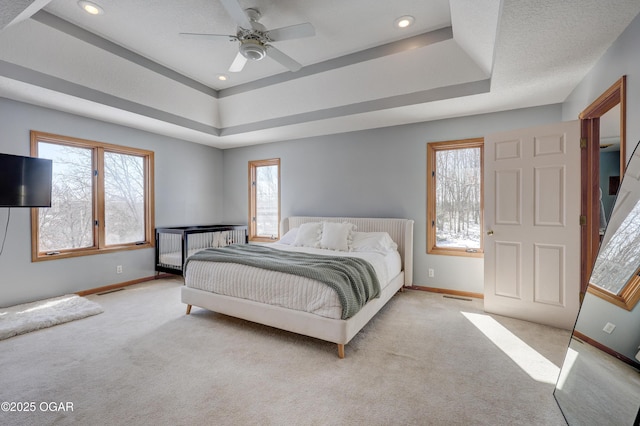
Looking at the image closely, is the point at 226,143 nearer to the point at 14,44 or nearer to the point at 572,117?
the point at 14,44

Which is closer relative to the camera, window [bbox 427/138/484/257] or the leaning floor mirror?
the leaning floor mirror

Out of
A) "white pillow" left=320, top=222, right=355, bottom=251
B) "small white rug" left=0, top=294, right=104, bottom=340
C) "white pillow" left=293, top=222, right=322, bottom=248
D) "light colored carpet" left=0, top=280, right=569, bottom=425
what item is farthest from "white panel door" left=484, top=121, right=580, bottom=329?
"small white rug" left=0, top=294, right=104, bottom=340

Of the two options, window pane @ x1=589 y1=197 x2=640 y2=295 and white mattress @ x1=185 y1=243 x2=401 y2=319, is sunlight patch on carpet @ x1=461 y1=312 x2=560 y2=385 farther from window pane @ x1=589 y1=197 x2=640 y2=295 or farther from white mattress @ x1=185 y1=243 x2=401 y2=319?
white mattress @ x1=185 y1=243 x2=401 y2=319

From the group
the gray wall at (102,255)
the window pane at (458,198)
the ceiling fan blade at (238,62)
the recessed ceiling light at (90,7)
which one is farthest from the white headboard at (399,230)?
the recessed ceiling light at (90,7)

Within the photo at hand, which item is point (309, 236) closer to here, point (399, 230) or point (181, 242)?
point (399, 230)

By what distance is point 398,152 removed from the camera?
4383 millimetres

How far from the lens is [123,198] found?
457cm

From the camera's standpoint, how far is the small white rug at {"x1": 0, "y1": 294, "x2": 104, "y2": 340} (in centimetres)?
282

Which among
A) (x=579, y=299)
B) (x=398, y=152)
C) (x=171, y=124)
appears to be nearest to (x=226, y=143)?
(x=171, y=124)

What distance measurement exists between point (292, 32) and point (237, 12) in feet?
1.52

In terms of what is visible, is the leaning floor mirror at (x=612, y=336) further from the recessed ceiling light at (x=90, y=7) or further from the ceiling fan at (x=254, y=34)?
the recessed ceiling light at (x=90, y=7)

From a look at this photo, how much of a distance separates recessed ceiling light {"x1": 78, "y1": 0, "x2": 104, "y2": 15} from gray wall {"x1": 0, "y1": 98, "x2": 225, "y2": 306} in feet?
5.65

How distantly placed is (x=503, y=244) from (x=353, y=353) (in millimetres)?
2208

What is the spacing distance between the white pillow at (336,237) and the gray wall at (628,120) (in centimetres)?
250
